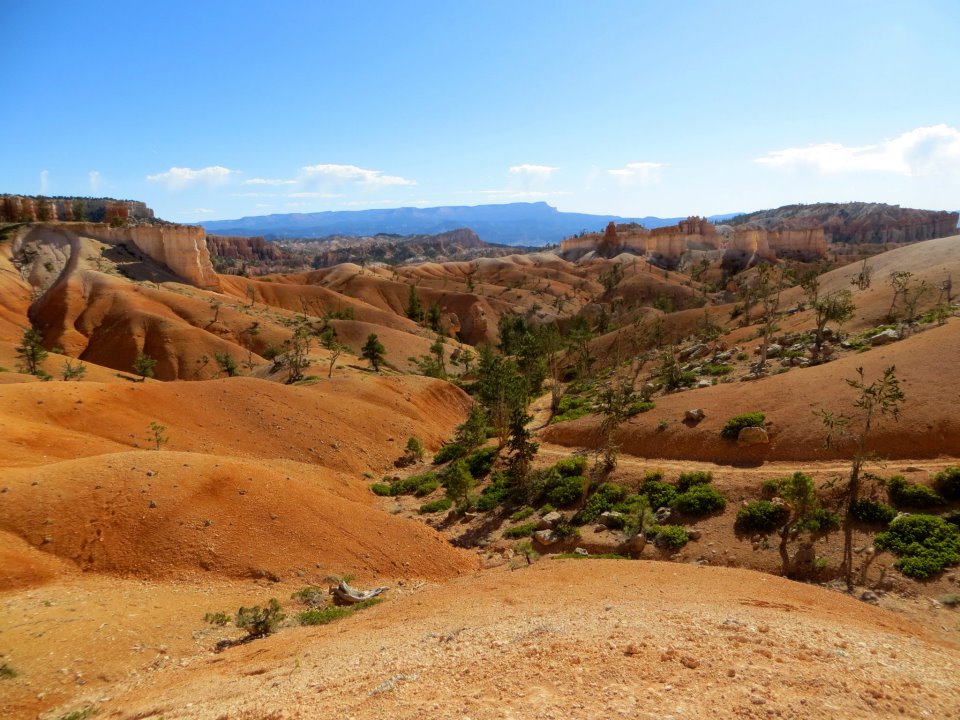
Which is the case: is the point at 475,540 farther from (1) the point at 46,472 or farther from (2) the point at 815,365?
(2) the point at 815,365

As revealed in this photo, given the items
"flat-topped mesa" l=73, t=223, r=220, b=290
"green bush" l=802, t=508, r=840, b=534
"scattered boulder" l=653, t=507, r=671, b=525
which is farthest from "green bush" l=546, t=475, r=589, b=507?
"flat-topped mesa" l=73, t=223, r=220, b=290

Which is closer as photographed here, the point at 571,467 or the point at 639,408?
the point at 571,467

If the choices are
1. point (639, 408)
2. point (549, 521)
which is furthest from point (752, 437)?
point (549, 521)

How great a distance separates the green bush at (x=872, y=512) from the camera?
65.9 ft

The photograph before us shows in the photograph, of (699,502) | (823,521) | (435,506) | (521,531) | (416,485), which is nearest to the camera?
(823,521)

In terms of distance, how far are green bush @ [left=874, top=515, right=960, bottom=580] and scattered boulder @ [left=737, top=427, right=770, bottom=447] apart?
7.75 metres

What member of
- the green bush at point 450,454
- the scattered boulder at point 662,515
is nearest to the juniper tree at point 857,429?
the scattered boulder at point 662,515

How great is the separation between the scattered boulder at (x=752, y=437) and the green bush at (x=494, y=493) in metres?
12.2

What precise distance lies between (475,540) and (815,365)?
2593 cm

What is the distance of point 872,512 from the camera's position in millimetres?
20328

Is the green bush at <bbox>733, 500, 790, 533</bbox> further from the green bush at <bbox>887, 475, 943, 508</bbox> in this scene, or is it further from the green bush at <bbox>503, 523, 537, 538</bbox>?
the green bush at <bbox>503, 523, 537, 538</bbox>

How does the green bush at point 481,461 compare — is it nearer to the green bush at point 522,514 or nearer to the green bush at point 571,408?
the green bush at point 522,514

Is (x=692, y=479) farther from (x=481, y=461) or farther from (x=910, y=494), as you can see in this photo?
(x=481, y=461)

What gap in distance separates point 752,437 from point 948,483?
799cm
